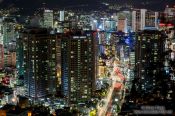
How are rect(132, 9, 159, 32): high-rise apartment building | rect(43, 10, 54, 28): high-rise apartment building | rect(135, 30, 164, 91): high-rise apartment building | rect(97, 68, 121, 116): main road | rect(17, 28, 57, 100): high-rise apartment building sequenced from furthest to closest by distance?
rect(43, 10, 54, 28): high-rise apartment building
rect(132, 9, 159, 32): high-rise apartment building
rect(17, 28, 57, 100): high-rise apartment building
rect(135, 30, 164, 91): high-rise apartment building
rect(97, 68, 121, 116): main road

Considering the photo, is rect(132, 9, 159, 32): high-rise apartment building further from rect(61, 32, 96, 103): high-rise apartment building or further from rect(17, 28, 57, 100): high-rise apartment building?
rect(17, 28, 57, 100): high-rise apartment building

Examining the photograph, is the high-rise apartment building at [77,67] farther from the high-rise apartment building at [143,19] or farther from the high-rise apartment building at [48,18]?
the high-rise apartment building at [48,18]

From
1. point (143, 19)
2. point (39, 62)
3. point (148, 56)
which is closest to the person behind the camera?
point (148, 56)

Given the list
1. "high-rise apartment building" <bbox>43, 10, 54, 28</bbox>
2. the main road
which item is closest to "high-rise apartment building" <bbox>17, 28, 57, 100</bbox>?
the main road

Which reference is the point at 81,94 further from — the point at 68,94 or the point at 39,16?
the point at 39,16

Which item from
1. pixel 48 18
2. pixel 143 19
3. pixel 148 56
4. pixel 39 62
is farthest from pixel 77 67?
pixel 48 18

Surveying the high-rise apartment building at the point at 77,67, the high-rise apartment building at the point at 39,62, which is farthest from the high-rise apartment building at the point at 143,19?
the high-rise apartment building at the point at 39,62

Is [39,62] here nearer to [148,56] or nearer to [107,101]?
[107,101]

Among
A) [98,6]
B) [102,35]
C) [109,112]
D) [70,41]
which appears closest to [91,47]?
[70,41]
